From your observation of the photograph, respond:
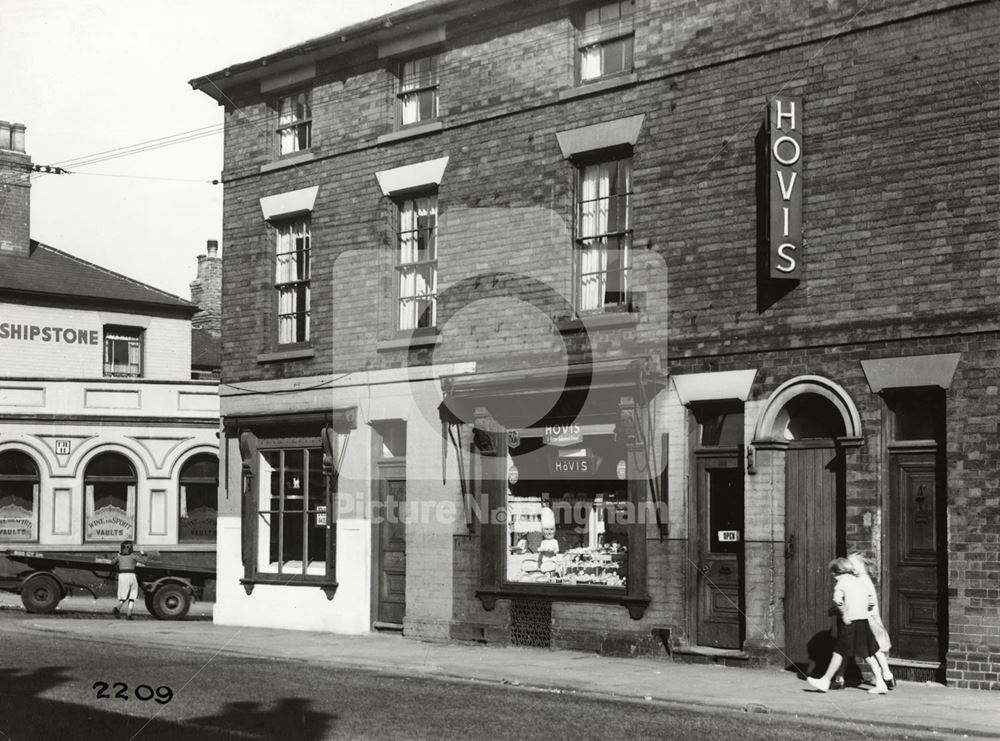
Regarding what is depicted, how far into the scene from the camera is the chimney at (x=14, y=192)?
3481cm

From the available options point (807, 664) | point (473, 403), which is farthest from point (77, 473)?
point (807, 664)

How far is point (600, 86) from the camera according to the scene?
17.0 metres

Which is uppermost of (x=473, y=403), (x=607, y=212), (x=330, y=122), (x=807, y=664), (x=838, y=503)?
(x=330, y=122)

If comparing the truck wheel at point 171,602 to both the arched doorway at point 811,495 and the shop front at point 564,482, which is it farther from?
the arched doorway at point 811,495

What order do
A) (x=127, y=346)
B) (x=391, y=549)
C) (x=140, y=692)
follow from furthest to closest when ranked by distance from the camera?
1. (x=127, y=346)
2. (x=391, y=549)
3. (x=140, y=692)

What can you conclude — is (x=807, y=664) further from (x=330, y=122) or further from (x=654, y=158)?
(x=330, y=122)

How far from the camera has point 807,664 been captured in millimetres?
14773

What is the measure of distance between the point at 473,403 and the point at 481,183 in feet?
10.0

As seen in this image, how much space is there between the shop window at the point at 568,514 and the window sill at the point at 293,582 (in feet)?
11.1

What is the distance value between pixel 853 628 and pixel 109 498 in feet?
76.9

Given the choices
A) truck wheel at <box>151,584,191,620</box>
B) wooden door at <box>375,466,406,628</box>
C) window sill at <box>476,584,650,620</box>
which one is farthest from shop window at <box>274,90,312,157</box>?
truck wheel at <box>151,584,191,620</box>

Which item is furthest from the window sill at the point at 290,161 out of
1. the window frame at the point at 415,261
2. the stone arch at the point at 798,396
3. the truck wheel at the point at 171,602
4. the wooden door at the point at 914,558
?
the wooden door at the point at 914,558

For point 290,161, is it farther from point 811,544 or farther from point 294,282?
point 811,544

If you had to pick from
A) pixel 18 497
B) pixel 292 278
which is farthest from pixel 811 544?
pixel 18 497
